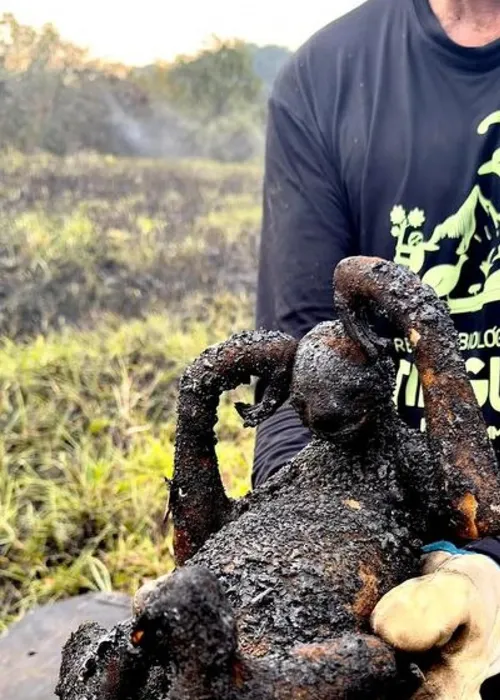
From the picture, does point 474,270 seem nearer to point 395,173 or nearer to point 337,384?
point 395,173

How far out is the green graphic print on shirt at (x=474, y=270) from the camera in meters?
1.33

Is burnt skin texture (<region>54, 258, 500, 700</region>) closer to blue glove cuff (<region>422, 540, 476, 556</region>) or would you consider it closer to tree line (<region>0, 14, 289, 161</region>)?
blue glove cuff (<region>422, 540, 476, 556</region>)

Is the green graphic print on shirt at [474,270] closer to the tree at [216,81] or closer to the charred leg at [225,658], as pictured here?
the charred leg at [225,658]

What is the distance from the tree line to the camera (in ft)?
16.8

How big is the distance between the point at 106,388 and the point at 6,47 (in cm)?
245

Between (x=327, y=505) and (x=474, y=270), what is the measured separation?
0.57m

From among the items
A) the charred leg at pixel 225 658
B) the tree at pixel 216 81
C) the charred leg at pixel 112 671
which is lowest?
the charred leg at pixel 112 671

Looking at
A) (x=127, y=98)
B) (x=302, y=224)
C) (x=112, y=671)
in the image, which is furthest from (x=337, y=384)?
(x=127, y=98)

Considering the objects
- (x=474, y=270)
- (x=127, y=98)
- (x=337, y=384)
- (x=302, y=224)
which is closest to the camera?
(x=337, y=384)

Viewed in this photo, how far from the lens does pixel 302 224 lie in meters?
1.51

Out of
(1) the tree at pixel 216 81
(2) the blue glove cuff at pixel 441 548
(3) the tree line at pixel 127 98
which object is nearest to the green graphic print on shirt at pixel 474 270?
(2) the blue glove cuff at pixel 441 548

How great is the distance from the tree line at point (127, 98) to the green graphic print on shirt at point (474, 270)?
4.19 m

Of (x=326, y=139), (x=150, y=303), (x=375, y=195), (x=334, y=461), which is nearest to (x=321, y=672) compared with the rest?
(x=334, y=461)

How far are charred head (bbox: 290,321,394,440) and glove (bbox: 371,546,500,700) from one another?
191 millimetres
